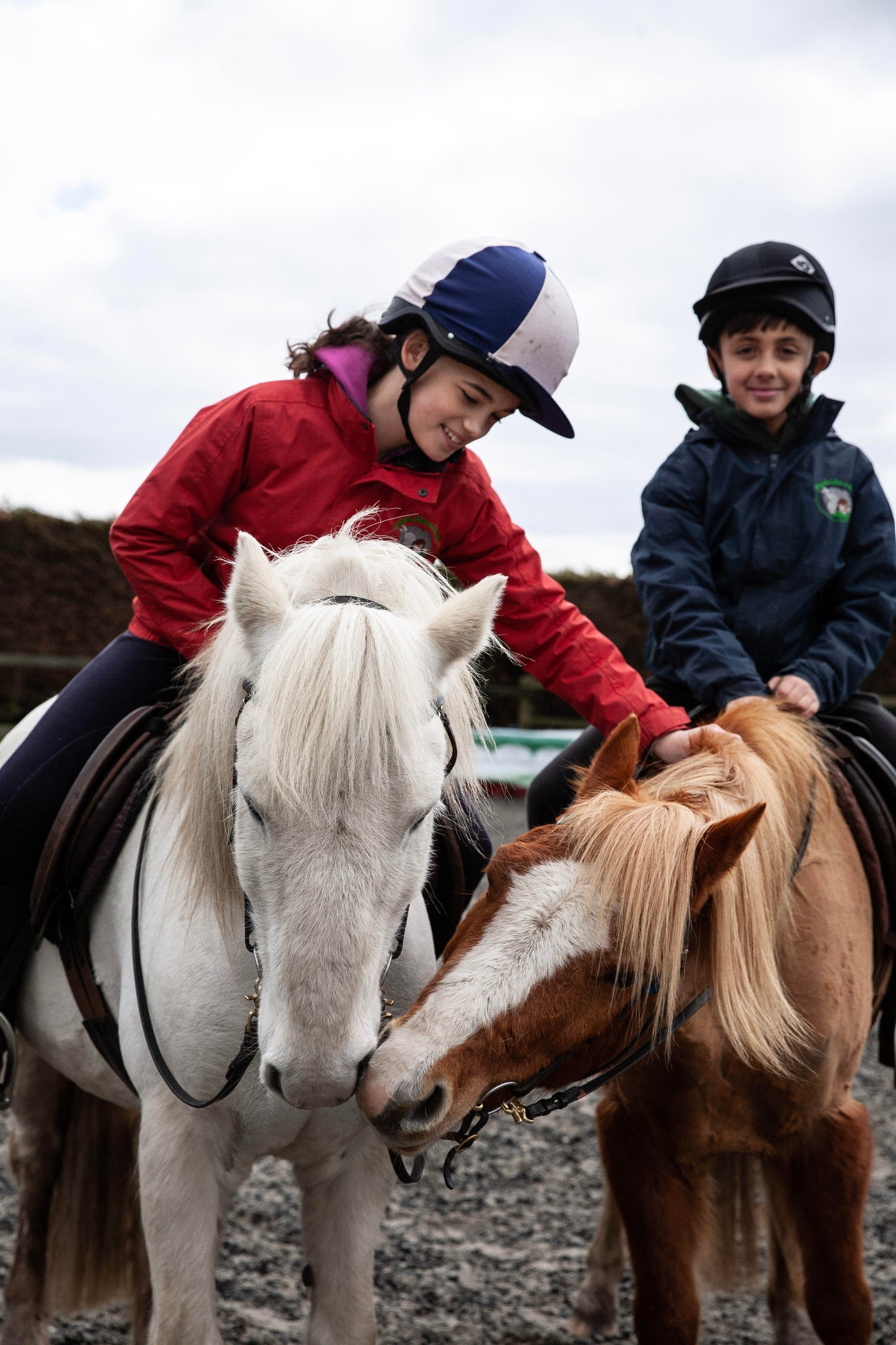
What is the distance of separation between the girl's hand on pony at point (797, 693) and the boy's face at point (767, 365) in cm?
81

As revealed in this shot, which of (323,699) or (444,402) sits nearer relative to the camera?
(323,699)

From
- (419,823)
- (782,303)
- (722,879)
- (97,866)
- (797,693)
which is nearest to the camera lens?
(419,823)

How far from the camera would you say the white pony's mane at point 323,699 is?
1.50 metres

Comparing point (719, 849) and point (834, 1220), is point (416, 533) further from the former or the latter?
point (834, 1220)

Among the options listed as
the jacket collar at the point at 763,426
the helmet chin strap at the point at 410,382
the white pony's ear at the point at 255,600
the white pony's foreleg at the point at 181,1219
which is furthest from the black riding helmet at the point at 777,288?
the white pony's foreleg at the point at 181,1219

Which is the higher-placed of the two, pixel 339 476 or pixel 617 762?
pixel 339 476

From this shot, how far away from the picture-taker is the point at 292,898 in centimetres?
148

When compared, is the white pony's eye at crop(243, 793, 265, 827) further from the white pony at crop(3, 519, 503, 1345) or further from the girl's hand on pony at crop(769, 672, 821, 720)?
the girl's hand on pony at crop(769, 672, 821, 720)

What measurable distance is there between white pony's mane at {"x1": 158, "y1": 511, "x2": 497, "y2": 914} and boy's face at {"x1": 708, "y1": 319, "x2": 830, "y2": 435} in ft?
4.76

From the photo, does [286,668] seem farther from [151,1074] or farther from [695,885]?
[151,1074]

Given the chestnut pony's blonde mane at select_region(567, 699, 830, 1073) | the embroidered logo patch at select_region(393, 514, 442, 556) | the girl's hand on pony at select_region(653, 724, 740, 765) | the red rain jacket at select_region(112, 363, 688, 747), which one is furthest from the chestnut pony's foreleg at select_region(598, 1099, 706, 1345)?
the embroidered logo patch at select_region(393, 514, 442, 556)

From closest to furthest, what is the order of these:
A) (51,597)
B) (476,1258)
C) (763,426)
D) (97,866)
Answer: (97,866) → (763,426) → (476,1258) → (51,597)

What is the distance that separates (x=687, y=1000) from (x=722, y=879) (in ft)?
0.76

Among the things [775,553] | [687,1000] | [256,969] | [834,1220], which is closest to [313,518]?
[256,969]
